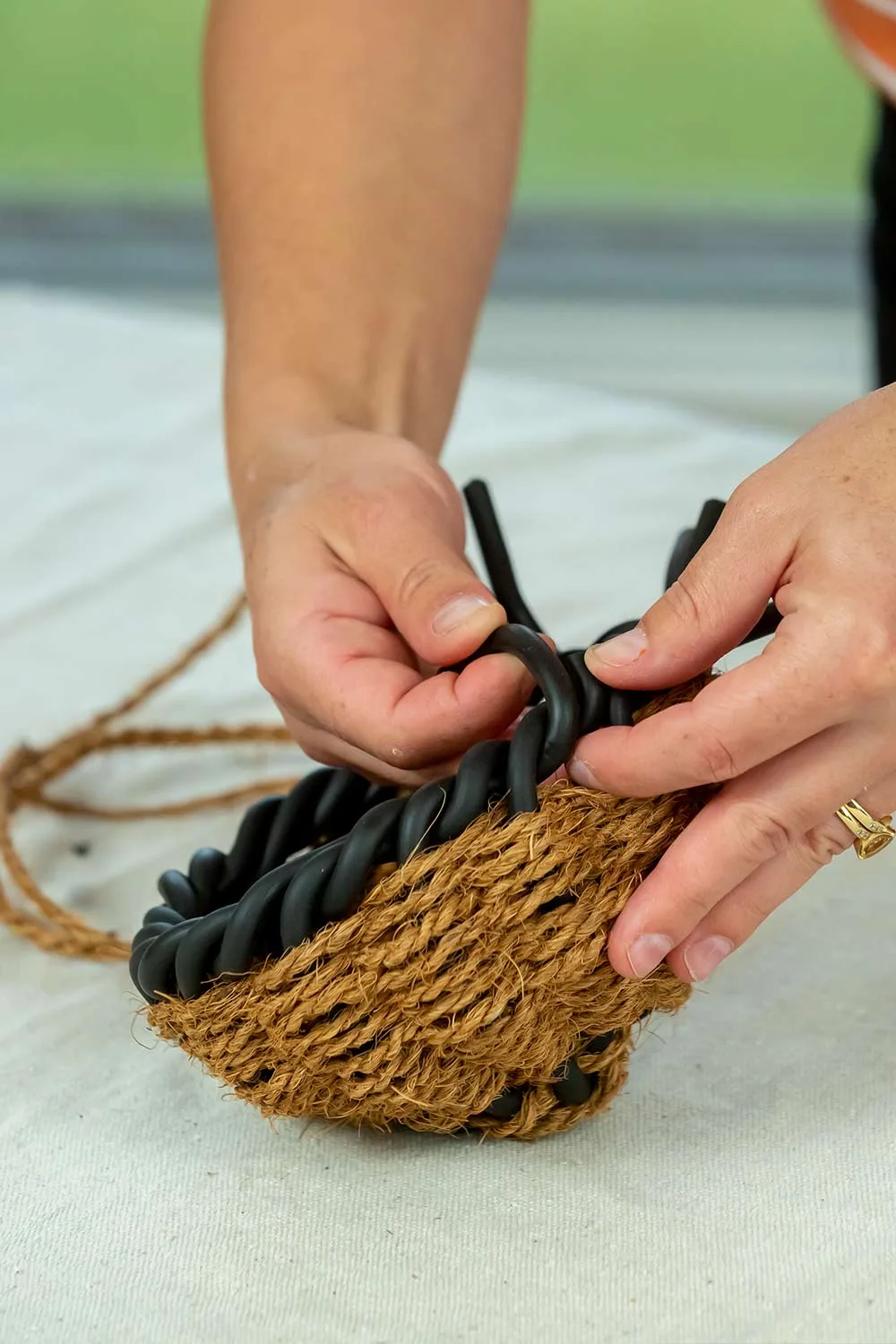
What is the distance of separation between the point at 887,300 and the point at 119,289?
1631 millimetres

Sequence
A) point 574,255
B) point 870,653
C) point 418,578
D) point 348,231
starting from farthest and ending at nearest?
point 574,255
point 348,231
point 418,578
point 870,653

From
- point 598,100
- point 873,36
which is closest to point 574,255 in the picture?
point 598,100

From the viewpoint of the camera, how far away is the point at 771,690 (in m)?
0.46

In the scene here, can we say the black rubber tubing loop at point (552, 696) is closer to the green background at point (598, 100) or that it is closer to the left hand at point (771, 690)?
the left hand at point (771, 690)

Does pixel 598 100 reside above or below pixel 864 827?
above

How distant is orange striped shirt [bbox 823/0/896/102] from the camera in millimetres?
822

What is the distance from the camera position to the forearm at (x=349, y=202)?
2.36 ft

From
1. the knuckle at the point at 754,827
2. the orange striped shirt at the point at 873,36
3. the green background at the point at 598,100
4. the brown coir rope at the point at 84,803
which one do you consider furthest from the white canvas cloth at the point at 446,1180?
the green background at the point at 598,100

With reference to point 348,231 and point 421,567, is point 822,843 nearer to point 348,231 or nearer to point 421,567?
point 421,567

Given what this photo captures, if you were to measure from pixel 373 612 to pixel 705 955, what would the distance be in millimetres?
183

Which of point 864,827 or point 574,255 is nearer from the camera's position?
point 864,827

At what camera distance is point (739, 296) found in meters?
2.38

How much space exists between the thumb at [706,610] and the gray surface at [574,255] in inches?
77.3

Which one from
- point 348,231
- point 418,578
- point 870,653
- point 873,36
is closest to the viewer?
point 870,653
